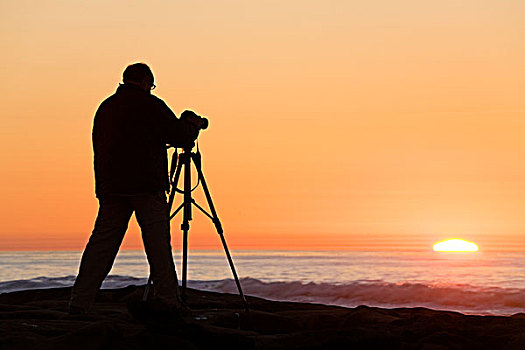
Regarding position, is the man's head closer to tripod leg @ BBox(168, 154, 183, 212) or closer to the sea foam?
tripod leg @ BBox(168, 154, 183, 212)

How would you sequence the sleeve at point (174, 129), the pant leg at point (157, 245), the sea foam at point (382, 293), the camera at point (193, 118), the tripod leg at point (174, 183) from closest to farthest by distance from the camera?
1. the pant leg at point (157, 245)
2. the sleeve at point (174, 129)
3. the camera at point (193, 118)
4. the tripod leg at point (174, 183)
5. the sea foam at point (382, 293)

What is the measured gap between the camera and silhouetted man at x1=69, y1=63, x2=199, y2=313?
6363 millimetres

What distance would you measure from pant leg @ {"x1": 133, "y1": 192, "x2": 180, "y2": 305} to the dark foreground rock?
30cm

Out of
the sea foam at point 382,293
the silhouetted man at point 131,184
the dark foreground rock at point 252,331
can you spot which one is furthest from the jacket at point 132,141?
the sea foam at point 382,293

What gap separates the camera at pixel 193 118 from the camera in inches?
269

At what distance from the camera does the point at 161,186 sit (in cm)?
648

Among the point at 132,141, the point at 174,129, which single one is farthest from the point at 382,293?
the point at 132,141

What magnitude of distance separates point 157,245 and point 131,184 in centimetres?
54

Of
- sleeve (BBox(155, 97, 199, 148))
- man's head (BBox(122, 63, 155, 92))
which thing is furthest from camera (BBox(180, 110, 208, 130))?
man's head (BBox(122, 63, 155, 92))

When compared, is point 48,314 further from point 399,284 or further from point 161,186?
point 399,284

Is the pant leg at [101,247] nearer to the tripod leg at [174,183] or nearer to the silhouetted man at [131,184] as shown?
the silhouetted man at [131,184]

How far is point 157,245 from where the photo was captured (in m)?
6.36

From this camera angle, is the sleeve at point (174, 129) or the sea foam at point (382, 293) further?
the sea foam at point (382, 293)

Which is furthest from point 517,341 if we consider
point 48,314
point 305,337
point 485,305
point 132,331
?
point 485,305
